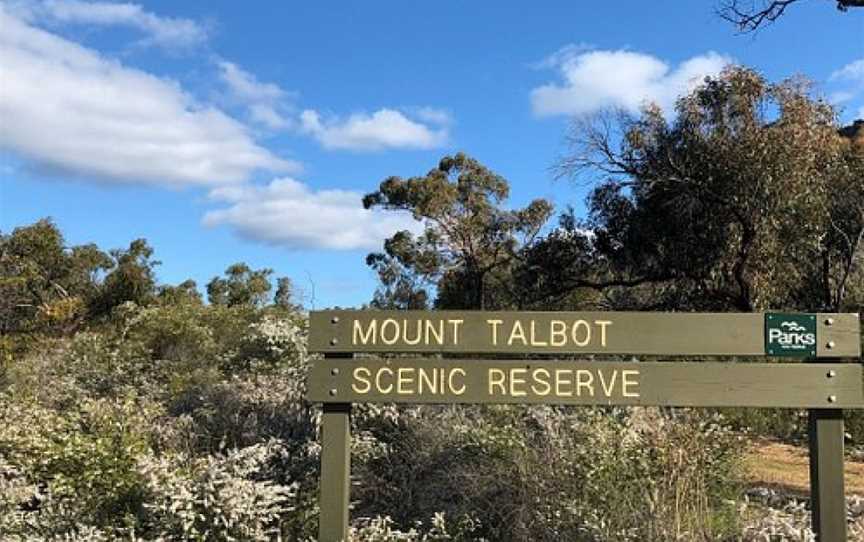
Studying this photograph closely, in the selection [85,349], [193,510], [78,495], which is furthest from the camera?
[85,349]

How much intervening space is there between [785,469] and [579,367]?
426 centimetres

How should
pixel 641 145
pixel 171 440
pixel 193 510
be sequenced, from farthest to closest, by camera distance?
pixel 641 145, pixel 171 440, pixel 193 510

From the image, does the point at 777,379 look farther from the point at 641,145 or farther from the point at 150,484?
the point at 641,145

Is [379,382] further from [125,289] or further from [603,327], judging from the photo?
[125,289]

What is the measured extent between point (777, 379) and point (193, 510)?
3.66 m

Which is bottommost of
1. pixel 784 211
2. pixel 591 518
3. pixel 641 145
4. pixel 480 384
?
pixel 591 518

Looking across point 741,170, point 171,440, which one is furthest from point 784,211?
point 171,440

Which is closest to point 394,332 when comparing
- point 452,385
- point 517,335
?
point 452,385

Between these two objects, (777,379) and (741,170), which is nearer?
(777,379)

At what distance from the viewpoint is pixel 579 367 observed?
5.89 m

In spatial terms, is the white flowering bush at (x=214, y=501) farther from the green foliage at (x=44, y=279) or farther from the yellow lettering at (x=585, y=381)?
the green foliage at (x=44, y=279)

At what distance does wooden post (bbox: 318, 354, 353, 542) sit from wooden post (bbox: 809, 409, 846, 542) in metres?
2.83

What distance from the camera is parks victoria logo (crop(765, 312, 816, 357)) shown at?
5.79 metres

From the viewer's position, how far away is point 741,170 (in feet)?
56.7
